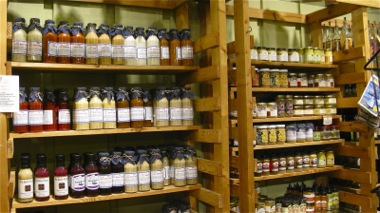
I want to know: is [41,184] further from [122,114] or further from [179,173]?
[179,173]

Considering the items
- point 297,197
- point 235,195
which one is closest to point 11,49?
point 235,195

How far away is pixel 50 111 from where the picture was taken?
1.93 meters

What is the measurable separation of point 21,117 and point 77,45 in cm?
50

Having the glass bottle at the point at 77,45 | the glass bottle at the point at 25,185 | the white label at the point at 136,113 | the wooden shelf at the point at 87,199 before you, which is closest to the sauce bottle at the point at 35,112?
the glass bottle at the point at 25,185

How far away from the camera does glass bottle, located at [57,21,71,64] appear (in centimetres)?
196

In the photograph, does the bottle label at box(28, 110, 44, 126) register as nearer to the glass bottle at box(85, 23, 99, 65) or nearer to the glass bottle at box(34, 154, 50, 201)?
the glass bottle at box(34, 154, 50, 201)

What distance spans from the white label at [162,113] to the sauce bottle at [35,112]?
660 millimetres

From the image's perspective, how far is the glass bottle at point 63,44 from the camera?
6.44 feet

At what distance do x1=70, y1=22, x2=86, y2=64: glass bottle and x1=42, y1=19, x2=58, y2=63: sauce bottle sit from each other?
91 millimetres

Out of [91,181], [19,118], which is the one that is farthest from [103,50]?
[91,181]

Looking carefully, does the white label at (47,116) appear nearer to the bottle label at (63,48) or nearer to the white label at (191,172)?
the bottle label at (63,48)

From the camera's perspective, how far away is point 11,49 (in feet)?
6.40

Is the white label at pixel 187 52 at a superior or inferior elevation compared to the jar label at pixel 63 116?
superior

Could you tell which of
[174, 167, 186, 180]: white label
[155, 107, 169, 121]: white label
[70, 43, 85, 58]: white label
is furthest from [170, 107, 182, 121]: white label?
[70, 43, 85, 58]: white label
